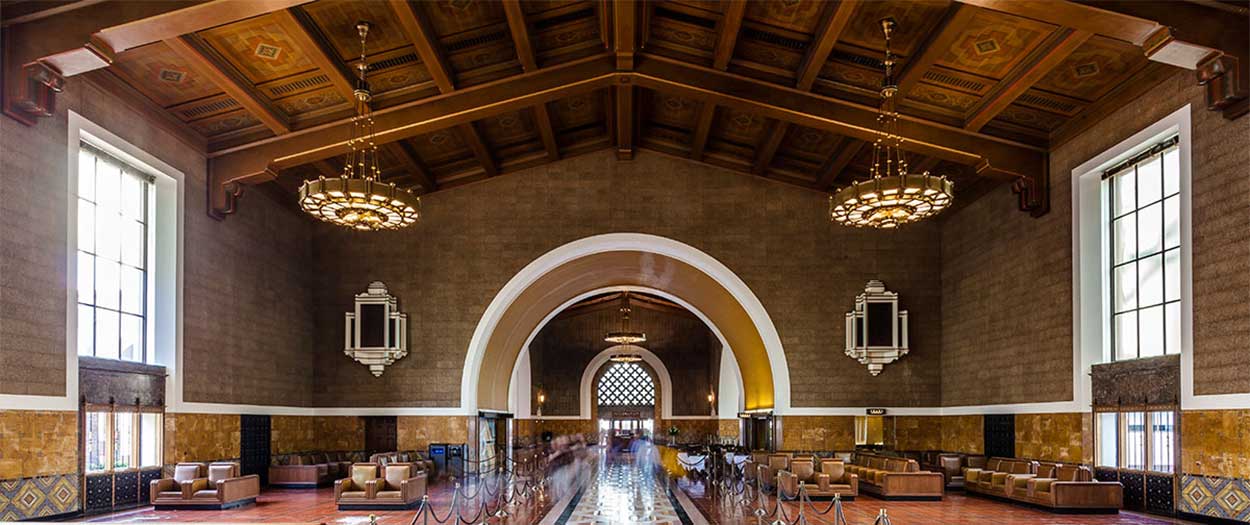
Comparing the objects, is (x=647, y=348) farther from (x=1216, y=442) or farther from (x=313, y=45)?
(x=1216, y=442)

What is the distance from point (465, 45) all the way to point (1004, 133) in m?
9.39

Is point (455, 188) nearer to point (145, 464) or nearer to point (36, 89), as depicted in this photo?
point (145, 464)

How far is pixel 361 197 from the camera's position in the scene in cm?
1330

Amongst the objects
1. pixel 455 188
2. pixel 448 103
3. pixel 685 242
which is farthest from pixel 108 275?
pixel 685 242

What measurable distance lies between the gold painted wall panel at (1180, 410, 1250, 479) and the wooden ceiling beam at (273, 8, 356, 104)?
1268 centimetres

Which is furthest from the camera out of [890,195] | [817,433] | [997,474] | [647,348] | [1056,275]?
[647,348]

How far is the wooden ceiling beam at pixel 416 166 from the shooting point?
725 inches

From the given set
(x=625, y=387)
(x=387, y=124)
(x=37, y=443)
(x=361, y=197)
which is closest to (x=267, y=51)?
(x=361, y=197)

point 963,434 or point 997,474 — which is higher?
point 963,434

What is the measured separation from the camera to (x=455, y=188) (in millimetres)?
21375

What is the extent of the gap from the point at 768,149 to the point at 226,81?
420 inches

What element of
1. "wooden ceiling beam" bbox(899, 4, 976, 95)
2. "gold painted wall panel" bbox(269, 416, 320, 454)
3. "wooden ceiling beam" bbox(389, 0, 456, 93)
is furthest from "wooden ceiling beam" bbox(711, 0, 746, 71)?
"gold painted wall panel" bbox(269, 416, 320, 454)

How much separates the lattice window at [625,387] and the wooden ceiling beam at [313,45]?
26768mm

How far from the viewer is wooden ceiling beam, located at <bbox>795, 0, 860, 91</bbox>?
471 inches
